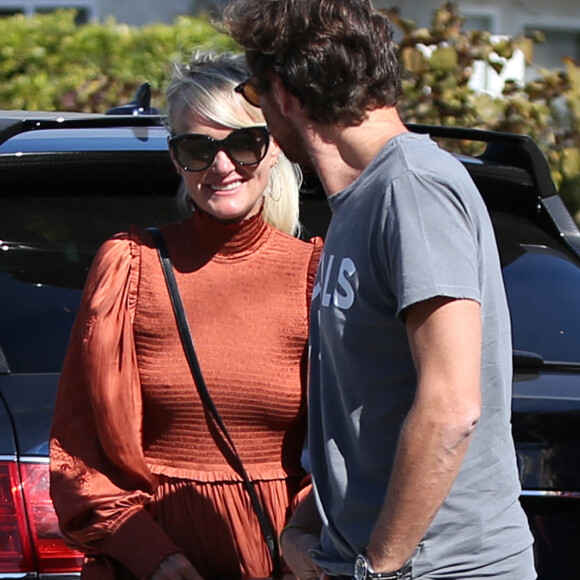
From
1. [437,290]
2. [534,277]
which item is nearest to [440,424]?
[437,290]

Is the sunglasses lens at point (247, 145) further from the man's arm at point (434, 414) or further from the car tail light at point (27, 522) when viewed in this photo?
the man's arm at point (434, 414)

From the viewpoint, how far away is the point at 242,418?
2277 mm

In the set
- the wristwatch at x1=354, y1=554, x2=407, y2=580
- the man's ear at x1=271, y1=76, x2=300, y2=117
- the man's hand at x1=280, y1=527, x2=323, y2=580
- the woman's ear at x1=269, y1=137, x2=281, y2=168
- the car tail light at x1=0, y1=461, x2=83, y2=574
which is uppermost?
the man's ear at x1=271, y1=76, x2=300, y2=117

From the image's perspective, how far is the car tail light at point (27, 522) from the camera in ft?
7.49

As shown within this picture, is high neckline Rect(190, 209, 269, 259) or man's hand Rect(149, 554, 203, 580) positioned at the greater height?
high neckline Rect(190, 209, 269, 259)

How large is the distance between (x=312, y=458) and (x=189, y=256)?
0.63 m

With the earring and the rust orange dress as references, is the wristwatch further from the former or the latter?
the earring

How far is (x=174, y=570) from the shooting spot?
86.4 inches

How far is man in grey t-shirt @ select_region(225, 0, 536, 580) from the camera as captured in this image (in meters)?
1.61

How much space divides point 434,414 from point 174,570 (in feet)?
2.70

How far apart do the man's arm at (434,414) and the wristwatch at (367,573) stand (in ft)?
0.21

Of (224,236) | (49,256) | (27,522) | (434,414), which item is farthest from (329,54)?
(49,256)

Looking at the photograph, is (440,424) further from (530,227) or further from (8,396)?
(530,227)

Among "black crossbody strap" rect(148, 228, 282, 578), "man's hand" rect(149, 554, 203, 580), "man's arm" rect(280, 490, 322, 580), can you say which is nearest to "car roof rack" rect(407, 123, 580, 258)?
"black crossbody strap" rect(148, 228, 282, 578)
